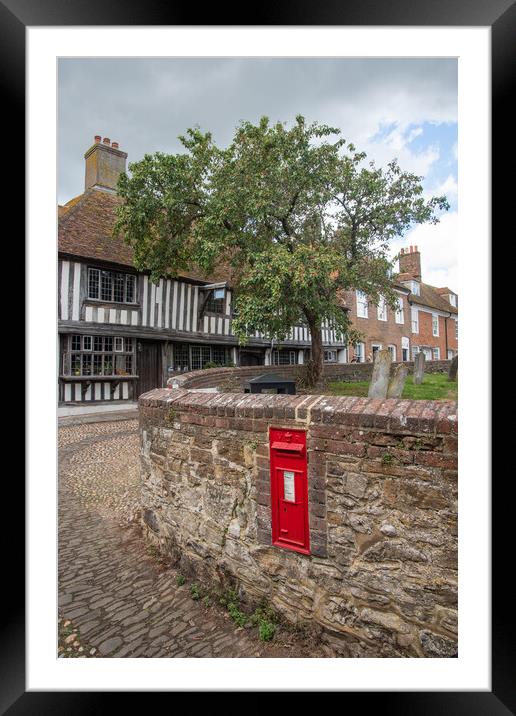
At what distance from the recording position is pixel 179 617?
286 centimetres

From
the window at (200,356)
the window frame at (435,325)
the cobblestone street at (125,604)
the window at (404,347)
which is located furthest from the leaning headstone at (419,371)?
the window frame at (435,325)

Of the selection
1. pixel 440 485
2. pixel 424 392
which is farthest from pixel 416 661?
pixel 424 392

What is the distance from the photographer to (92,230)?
13.0 m

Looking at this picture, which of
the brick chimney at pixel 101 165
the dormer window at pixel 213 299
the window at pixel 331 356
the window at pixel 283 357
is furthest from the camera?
the window at pixel 331 356

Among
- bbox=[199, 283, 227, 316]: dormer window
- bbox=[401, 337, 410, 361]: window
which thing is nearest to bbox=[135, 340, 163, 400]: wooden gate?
bbox=[199, 283, 227, 316]: dormer window

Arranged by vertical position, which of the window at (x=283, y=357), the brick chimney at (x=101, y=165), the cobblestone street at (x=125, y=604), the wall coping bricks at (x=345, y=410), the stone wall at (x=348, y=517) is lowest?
the cobblestone street at (x=125, y=604)

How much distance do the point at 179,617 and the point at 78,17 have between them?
374cm

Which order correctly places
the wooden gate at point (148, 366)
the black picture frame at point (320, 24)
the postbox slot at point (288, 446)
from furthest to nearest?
the wooden gate at point (148, 366) < the postbox slot at point (288, 446) < the black picture frame at point (320, 24)

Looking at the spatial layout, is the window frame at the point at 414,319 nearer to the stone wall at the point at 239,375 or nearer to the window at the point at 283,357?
the window at the point at 283,357

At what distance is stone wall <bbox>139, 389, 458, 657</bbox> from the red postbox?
0.18 feet

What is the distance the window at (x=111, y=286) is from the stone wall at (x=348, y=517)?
35.8 feet

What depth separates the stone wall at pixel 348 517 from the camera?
196cm
